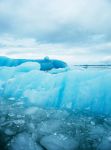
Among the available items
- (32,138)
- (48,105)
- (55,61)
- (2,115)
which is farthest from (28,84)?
(55,61)

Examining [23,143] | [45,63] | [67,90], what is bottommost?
[23,143]

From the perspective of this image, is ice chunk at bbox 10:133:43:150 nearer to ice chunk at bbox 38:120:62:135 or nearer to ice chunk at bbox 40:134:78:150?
ice chunk at bbox 40:134:78:150

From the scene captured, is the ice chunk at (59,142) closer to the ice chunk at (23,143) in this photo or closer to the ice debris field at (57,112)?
the ice debris field at (57,112)

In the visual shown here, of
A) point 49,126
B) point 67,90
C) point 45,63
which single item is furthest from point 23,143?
point 45,63

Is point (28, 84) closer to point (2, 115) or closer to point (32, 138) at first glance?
point (2, 115)

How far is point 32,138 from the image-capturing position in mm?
2344

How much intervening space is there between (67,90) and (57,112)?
77 centimetres

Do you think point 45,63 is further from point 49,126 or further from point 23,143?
point 23,143

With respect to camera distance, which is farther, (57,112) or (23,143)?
(57,112)

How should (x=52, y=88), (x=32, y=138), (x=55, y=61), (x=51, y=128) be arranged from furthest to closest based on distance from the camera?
(x=55, y=61)
(x=52, y=88)
(x=51, y=128)
(x=32, y=138)

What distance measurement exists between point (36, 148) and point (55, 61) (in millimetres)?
6094

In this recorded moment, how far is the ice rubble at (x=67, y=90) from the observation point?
365 cm

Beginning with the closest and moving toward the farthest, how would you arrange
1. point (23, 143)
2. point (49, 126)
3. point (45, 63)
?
point (23, 143) < point (49, 126) < point (45, 63)

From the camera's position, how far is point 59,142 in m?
2.23
